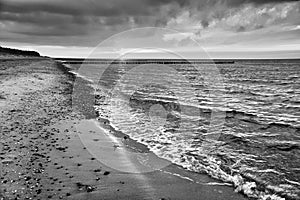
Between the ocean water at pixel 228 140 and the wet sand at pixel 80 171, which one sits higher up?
the wet sand at pixel 80 171

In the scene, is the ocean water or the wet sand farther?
the ocean water

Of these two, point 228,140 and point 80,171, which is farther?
point 228,140

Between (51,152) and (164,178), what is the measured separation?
15.9 ft

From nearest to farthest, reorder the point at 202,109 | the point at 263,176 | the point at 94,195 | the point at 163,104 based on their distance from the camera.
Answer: the point at 94,195 → the point at 263,176 → the point at 202,109 → the point at 163,104

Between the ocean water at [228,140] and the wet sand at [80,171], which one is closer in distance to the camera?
the wet sand at [80,171]

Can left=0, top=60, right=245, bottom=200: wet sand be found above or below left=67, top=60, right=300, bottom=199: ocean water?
above

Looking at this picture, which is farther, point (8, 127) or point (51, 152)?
point (8, 127)

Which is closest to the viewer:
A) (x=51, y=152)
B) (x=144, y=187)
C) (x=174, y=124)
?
(x=144, y=187)

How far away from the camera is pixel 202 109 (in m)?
23.7

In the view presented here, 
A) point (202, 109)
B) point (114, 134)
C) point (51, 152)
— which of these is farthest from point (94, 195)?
point (202, 109)

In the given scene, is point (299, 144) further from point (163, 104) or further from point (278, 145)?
point (163, 104)

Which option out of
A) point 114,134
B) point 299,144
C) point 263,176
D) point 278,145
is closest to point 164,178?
point 263,176

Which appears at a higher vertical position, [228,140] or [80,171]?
[80,171]

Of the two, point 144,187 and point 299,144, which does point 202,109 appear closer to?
point 299,144
